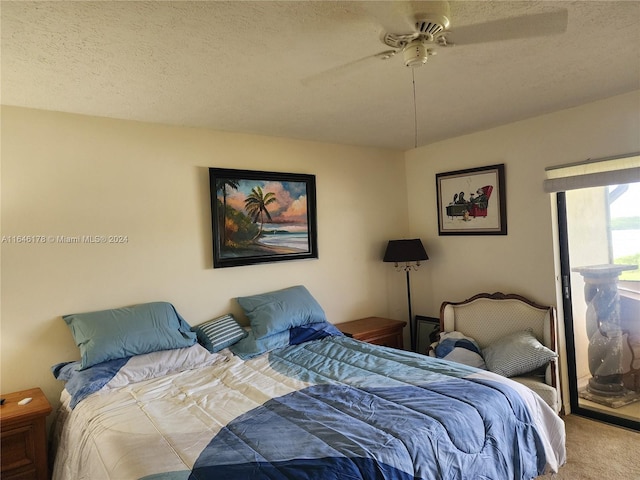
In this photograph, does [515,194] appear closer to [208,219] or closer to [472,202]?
[472,202]

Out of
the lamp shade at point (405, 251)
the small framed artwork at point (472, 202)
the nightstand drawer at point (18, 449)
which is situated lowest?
the nightstand drawer at point (18, 449)

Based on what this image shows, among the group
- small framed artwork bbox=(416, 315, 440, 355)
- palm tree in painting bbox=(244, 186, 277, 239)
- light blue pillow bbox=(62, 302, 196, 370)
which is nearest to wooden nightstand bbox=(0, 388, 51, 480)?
light blue pillow bbox=(62, 302, 196, 370)

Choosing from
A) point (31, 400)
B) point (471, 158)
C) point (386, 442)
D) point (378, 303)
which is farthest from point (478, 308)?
point (31, 400)

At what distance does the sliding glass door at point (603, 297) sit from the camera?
3.01m

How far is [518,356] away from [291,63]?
99.7 inches

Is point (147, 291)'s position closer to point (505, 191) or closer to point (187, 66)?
point (187, 66)

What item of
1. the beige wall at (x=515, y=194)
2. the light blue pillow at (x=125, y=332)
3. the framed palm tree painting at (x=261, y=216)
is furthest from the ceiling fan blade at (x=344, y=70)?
the beige wall at (x=515, y=194)

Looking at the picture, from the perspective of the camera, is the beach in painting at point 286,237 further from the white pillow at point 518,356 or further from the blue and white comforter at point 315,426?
the white pillow at point 518,356

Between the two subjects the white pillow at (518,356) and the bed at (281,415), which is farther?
the white pillow at (518,356)

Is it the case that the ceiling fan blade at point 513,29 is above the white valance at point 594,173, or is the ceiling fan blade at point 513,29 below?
above

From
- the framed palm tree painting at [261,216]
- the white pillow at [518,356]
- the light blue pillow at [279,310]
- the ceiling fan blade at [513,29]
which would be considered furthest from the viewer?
the framed palm tree painting at [261,216]

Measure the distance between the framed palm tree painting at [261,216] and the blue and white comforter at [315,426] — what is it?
107cm

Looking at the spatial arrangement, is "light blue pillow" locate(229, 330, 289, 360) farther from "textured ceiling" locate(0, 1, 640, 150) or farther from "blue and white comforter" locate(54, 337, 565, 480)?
"textured ceiling" locate(0, 1, 640, 150)

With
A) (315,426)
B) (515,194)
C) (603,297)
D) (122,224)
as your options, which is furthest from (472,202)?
(122,224)
